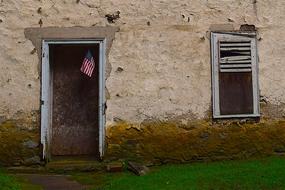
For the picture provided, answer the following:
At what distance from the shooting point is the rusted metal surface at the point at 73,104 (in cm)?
820

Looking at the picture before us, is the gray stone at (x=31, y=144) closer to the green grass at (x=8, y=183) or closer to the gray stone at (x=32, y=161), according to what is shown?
the gray stone at (x=32, y=161)

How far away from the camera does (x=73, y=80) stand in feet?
27.2

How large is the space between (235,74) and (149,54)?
1525 mm

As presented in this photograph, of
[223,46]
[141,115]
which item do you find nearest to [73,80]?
[141,115]

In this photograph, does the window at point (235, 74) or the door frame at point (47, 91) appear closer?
the door frame at point (47, 91)

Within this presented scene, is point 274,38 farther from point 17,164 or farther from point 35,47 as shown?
point 17,164

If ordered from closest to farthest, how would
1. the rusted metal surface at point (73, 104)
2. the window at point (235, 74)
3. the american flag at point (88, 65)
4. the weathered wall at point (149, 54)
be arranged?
the weathered wall at point (149, 54), the window at point (235, 74), the american flag at point (88, 65), the rusted metal surface at point (73, 104)

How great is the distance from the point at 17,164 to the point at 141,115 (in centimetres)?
222

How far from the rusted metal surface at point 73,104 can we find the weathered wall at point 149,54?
2.13 feet

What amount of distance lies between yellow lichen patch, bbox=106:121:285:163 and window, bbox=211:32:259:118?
29 centimetres

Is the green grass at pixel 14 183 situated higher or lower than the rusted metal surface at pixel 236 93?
lower

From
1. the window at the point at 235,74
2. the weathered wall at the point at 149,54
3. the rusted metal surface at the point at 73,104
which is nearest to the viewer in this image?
the weathered wall at the point at 149,54

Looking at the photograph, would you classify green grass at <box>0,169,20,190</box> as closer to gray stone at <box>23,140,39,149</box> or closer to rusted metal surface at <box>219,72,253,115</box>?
gray stone at <box>23,140,39,149</box>

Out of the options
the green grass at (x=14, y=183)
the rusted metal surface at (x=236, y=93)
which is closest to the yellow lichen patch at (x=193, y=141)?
the rusted metal surface at (x=236, y=93)
